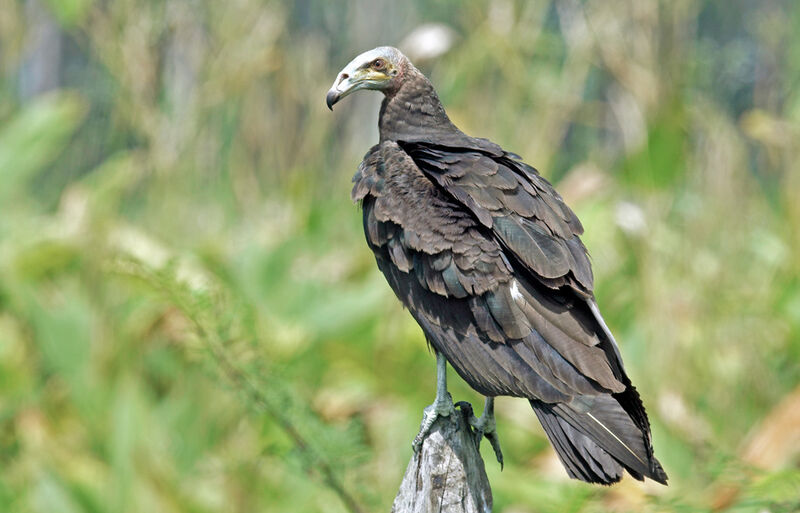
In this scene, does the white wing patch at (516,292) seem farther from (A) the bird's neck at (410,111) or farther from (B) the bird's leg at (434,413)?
(A) the bird's neck at (410,111)

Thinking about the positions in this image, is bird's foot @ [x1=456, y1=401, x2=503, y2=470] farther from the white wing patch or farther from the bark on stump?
the white wing patch

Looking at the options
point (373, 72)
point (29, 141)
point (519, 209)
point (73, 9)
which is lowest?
point (519, 209)

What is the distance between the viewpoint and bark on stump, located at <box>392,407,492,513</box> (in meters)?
1.77

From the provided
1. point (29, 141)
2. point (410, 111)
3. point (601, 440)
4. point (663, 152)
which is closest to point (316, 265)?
point (29, 141)

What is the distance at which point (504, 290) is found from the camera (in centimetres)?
195

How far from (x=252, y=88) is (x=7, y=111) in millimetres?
1415

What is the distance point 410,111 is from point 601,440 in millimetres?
1203

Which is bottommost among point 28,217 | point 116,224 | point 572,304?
point 572,304

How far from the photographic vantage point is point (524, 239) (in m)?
1.93

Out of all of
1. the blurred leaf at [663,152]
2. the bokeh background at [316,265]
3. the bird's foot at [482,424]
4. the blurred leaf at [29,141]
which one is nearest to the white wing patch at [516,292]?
the bird's foot at [482,424]

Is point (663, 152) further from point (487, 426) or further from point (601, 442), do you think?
point (601, 442)

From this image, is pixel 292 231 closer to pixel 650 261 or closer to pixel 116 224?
pixel 116 224

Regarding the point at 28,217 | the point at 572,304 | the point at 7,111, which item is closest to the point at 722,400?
the point at 572,304

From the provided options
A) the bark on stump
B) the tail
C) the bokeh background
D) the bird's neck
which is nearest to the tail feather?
the tail
